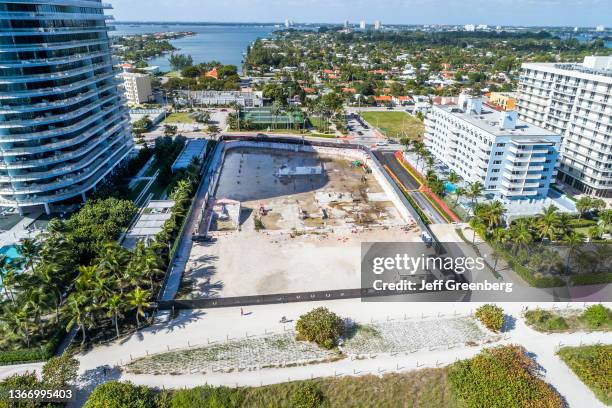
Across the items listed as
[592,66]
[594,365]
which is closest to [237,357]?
[594,365]

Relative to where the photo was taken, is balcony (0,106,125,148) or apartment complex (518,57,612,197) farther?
apartment complex (518,57,612,197)

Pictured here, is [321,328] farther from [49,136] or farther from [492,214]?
[49,136]

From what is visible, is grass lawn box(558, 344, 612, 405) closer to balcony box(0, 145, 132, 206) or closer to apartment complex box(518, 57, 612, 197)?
apartment complex box(518, 57, 612, 197)

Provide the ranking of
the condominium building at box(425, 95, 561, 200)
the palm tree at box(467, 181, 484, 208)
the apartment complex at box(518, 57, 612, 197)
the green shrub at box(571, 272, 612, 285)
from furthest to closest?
the apartment complex at box(518, 57, 612, 197), the condominium building at box(425, 95, 561, 200), the palm tree at box(467, 181, 484, 208), the green shrub at box(571, 272, 612, 285)

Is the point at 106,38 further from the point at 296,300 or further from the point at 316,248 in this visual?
the point at 296,300

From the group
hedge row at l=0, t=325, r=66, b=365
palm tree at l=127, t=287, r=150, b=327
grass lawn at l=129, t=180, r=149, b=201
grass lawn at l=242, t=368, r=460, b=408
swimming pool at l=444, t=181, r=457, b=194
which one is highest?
palm tree at l=127, t=287, r=150, b=327

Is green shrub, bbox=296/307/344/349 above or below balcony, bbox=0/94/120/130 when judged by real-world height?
below

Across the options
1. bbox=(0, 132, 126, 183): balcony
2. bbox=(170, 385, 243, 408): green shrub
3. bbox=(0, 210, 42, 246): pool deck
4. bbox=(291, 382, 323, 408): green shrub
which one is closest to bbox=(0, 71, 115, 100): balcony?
bbox=(0, 132, 126, 183): balcony
